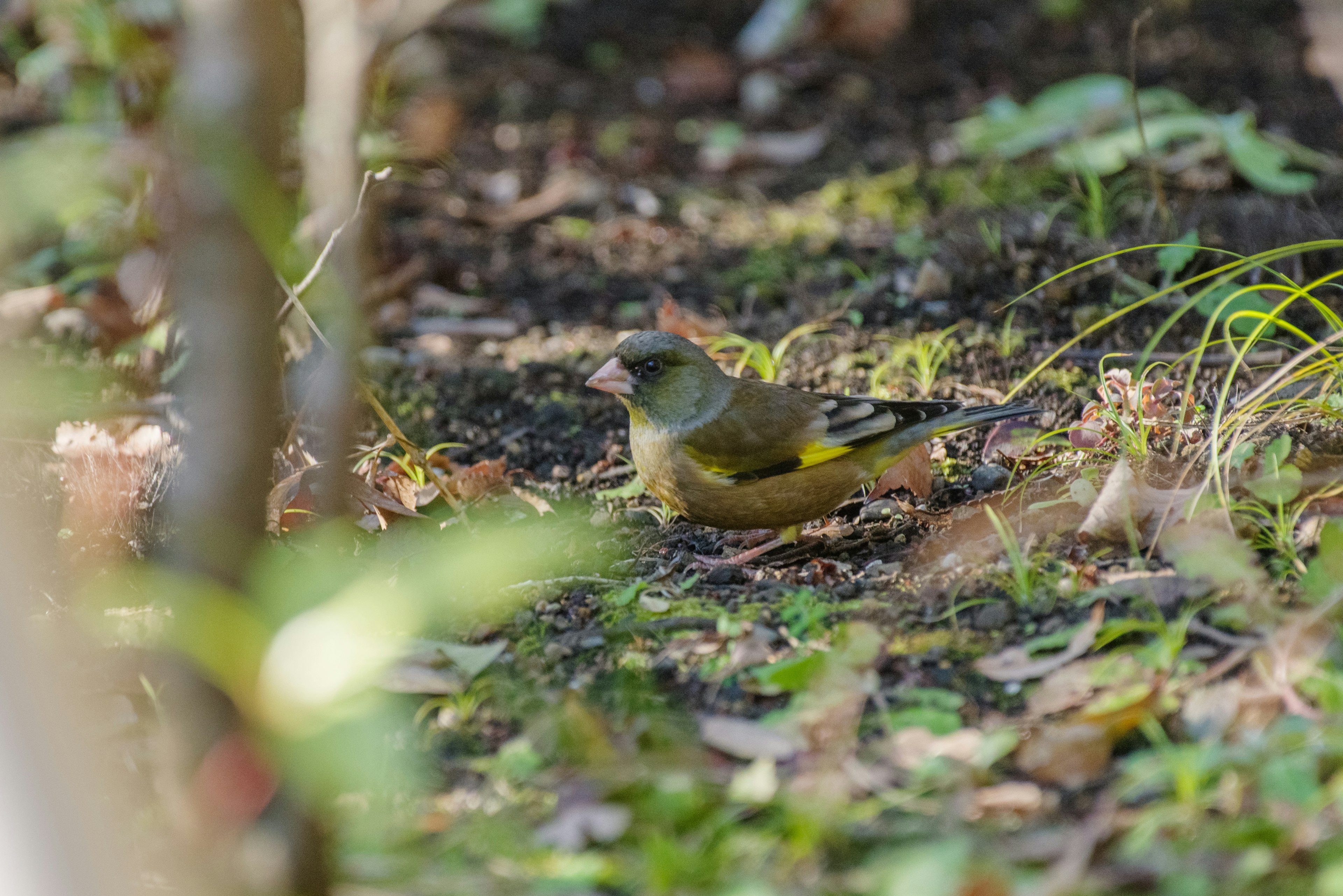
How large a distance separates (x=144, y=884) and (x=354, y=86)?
1.54 meters

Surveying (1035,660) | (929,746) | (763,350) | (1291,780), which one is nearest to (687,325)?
(763,350)

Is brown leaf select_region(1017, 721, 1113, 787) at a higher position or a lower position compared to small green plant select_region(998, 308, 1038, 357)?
higher

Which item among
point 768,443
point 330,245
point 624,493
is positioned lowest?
point 624,493

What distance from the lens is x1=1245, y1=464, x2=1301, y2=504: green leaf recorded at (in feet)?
10.2

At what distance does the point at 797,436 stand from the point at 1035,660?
1300 mm

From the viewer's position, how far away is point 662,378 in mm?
4191

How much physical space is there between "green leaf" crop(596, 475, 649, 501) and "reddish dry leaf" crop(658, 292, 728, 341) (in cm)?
93

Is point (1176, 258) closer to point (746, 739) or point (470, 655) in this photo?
point (746, 739)

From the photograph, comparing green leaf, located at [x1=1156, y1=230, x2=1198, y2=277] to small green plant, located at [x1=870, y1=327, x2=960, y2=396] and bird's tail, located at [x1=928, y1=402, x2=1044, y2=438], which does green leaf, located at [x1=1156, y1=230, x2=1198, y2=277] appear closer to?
small green plant, located at [x1=870, y1=327, x2=960, y2=396]

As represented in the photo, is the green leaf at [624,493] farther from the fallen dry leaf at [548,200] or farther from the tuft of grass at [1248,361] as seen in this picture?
the fallen dry leaf at [548,200]

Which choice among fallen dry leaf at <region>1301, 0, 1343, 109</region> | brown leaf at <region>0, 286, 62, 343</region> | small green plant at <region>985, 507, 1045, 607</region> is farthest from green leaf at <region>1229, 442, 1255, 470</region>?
brown leaf at <region>0, 286, 62, 343</region>

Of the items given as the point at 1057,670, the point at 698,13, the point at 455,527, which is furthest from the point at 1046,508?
the point at 698,13

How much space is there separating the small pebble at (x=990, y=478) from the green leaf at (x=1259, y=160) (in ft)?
7.78

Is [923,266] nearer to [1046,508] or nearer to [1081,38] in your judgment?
[1046,508]
